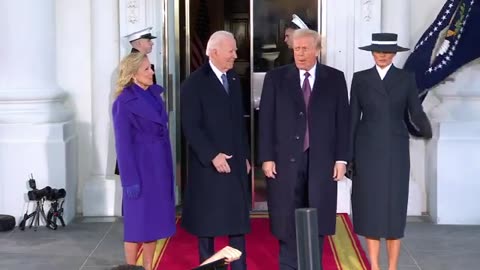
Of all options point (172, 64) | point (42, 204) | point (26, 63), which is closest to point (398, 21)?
point (172, 64)

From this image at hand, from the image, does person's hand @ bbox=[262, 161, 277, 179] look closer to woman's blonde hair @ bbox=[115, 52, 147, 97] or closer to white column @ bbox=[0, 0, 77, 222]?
woman's blonde hair @ bbox=[115, 52, 147, 97]

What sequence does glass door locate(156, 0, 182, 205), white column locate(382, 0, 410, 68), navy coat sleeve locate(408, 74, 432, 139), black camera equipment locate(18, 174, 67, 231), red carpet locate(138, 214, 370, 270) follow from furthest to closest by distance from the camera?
glass door locate(156, 0, 182, 205), white column locate(382, 0, 410, 68), black camera equipment locate(18, 174, 67, 231), red carpet locate(138, 214, 370, 270), navy coat sleeve locate(408, 74, 432, 139)

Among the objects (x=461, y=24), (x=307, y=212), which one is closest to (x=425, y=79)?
(x=461, y=24)

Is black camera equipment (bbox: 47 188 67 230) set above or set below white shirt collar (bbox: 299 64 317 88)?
below

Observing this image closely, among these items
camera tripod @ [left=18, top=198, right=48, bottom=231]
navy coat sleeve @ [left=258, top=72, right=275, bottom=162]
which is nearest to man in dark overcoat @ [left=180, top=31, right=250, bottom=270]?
navy coat sleeve @ [left=258, top=72, right=275, bottom=162]

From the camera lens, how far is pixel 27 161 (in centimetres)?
707

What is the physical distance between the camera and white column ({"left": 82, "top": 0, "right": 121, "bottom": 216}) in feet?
24.4

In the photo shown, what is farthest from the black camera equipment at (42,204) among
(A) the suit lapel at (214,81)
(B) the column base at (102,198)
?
(A) the suit lapel at (214,81)

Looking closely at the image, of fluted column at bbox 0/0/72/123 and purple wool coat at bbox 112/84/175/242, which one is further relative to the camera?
fluted column at bbox 0/0/72/123

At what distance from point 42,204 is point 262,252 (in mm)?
2097

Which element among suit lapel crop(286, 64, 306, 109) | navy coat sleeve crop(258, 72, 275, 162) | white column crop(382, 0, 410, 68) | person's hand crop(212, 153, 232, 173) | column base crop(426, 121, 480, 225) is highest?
white column crop(382, 0, 410, 68)

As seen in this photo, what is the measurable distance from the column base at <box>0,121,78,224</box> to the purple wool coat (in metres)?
2.46

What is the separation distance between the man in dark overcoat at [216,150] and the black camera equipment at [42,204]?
2.25 meters

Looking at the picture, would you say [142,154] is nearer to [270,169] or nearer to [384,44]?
[270,169]
